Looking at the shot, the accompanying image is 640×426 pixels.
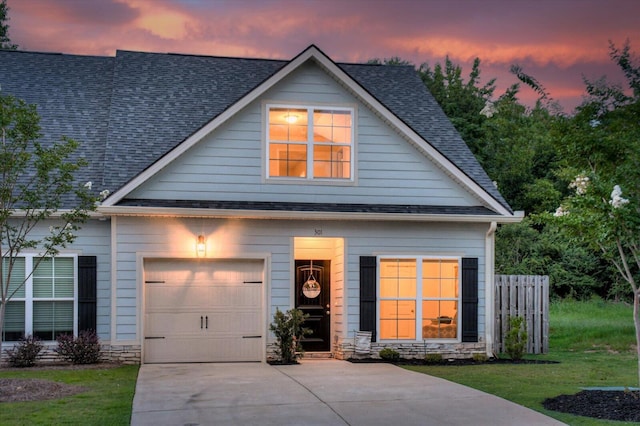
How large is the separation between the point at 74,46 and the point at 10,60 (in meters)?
10.2

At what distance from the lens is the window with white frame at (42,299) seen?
14367mm

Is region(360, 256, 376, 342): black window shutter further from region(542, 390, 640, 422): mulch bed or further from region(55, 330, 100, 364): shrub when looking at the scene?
region(542, 390, 640, 422): mulch bed

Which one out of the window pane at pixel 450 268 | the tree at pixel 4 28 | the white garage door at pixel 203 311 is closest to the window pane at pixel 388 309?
the window pane at pixel 450 268

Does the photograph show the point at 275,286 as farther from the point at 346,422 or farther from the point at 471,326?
the point at 346,422

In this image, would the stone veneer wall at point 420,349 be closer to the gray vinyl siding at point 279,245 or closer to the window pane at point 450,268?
the gray vinyl siding at point 279,245

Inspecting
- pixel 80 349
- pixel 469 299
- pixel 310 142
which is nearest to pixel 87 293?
pixel 80 349

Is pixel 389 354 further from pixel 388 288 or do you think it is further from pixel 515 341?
Result: pixel 515 341

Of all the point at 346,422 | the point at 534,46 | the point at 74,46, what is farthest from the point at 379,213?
the point at 74,46

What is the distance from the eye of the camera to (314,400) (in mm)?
9727

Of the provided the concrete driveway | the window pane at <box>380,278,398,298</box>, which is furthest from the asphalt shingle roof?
the concrete driveway

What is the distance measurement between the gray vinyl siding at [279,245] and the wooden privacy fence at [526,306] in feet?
2.46

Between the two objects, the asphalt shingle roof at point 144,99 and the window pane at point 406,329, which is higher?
the asphalt shingle roof at point 144,99

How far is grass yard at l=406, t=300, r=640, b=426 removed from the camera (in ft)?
34.1

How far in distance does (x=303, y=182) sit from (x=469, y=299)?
4.00m
